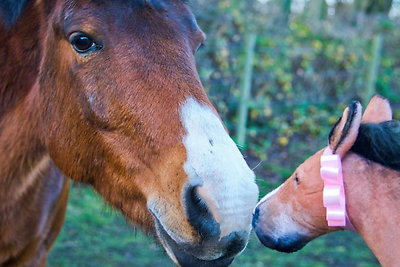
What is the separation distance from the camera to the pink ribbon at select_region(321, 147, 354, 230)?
8.45ft

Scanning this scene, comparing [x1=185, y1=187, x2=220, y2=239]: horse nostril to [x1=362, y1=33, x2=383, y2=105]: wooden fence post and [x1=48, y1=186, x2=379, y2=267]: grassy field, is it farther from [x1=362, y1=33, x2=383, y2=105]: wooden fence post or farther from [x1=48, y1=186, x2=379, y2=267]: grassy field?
[x1=362, y1=33, x2=383, y2=105]: wooden fence post

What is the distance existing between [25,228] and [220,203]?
62.9 inches

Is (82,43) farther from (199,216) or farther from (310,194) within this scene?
(310,194)

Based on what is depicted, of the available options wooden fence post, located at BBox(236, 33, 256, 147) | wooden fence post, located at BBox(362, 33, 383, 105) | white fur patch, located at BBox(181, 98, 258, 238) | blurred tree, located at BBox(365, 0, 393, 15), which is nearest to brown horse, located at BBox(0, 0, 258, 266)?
white fur patch, located at BBox(181, 98, 258, 238)

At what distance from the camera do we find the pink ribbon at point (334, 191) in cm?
258

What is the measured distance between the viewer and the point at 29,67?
2.42m

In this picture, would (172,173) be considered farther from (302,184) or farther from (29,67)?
(302,184)

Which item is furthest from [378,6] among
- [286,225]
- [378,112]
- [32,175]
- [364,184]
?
[32,175]

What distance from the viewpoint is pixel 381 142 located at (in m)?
2.58

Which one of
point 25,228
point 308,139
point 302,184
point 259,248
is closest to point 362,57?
point 308,139

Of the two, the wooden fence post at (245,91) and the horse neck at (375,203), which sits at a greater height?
the horse neck at (375,203)

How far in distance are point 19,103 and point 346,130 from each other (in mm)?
1742

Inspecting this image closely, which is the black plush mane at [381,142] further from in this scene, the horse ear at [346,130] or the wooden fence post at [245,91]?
the wooden fence post at [245,91]

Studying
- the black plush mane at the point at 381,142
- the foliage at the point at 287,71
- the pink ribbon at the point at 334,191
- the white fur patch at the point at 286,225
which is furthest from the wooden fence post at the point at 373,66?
the pink ribbon at the point at 334,191
